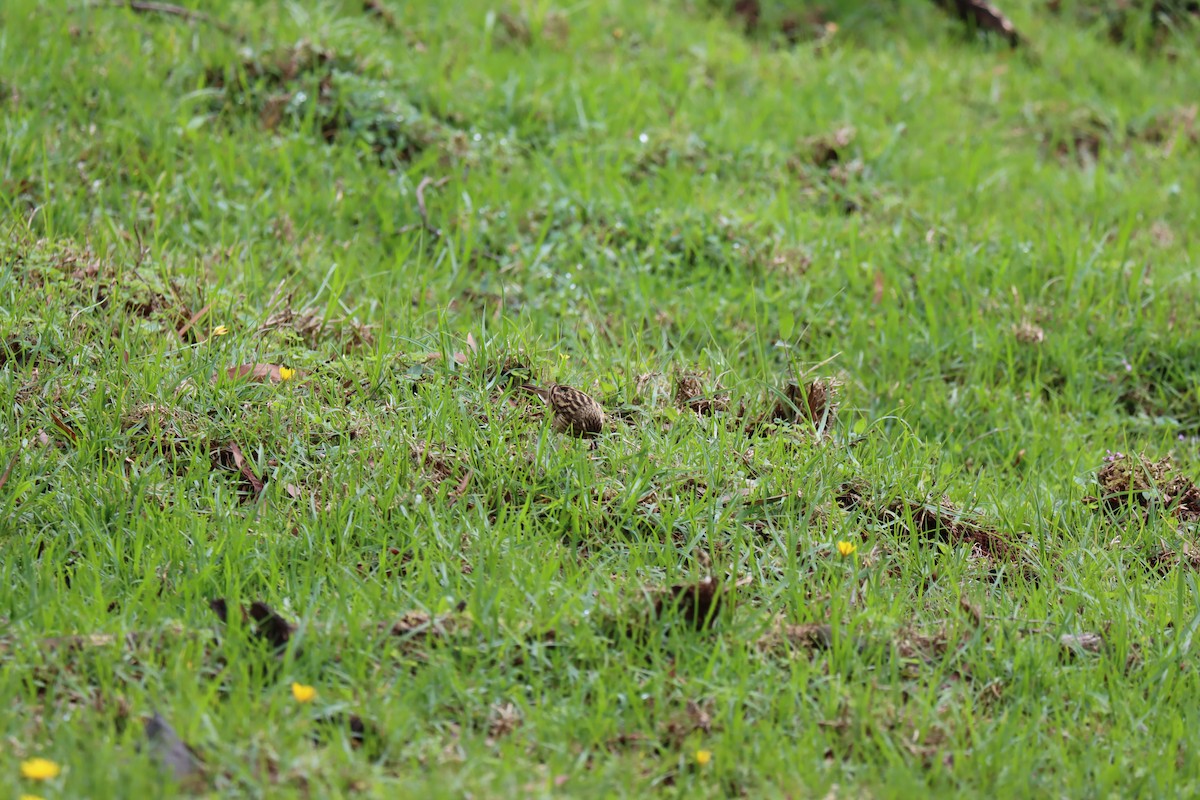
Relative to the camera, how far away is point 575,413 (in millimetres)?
3506

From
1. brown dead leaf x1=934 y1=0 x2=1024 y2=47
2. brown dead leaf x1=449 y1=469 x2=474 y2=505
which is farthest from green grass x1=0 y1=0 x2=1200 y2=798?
brown dead leaf x1=934 y1=0 x2=1024 y2=47

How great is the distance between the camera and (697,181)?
5316 mm

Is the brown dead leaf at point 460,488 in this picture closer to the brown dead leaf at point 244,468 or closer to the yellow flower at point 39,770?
the brown dead leaf at point 244,468

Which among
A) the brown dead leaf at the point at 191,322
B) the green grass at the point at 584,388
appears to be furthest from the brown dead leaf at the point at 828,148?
the brown dead leaf at the point at 191,322

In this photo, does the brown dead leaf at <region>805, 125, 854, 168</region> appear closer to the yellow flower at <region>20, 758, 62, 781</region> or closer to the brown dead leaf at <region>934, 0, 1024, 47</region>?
the brown dead leaf at <region>934, 0, 1024, 47</region>

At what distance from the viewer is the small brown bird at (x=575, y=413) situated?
3.50 m

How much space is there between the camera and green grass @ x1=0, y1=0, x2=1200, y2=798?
2.53 m

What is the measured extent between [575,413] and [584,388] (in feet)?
0.69

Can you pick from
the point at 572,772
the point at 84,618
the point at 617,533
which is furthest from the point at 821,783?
the point at 84,618

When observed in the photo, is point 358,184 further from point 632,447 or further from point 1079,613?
point 1079,613

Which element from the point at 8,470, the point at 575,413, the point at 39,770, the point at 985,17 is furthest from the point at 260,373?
the point at 985,17

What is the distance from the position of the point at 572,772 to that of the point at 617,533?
850 mm

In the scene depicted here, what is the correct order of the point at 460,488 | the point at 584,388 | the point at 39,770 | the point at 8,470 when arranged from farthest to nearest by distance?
the point at 584,388, the point at 460,488, the point at 8,470, the point at 39,770

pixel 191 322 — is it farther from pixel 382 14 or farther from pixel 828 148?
pixel 828 148
